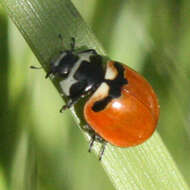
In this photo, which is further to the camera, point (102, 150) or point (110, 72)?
point (110, 72)

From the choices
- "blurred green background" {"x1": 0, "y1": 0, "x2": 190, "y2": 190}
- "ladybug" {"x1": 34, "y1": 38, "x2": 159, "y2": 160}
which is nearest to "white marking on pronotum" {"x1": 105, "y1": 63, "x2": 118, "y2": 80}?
"ladybug" {"x1": 34, "y1": 38, "x2": 159, "y2": 160}

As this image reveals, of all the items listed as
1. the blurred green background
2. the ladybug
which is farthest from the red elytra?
the blurred green background

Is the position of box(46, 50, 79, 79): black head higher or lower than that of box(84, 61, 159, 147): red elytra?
higher

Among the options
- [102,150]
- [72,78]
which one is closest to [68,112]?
[72,78]

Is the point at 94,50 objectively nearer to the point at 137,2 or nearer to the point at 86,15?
the point at 86,15

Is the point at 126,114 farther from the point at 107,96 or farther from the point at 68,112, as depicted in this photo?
the point at 68,112

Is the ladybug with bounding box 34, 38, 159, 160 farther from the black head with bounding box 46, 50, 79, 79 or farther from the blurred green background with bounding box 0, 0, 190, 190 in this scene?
the blurred green background with bounding box 0, 0, 190, 190

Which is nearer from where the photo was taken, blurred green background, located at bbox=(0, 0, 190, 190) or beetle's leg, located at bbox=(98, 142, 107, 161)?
beetle's leg, located at bbox=(98, 142, 107, 161)
